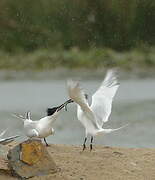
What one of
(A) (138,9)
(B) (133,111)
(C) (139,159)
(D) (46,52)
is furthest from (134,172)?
(D) (46,52)

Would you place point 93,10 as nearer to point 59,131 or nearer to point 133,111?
point 133,111

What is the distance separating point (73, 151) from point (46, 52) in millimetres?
20497

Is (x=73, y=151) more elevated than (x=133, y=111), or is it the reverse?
(x=73, y=151)

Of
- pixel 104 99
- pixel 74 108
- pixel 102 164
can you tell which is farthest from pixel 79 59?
pixel 102 164

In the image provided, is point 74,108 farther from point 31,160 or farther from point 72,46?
point 31,160

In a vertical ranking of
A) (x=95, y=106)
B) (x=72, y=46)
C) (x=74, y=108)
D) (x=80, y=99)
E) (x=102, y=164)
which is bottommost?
(x=74, y=108)

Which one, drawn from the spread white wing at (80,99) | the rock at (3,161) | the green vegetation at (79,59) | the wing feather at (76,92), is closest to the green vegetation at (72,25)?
the green vegetation at (79,59)

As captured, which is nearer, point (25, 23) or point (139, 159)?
point (139, 159)

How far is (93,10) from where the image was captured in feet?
92.8

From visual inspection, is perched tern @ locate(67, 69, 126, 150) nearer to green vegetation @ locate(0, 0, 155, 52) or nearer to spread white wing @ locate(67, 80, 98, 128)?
spread white wing @ locate(67, 80, 98, 128)

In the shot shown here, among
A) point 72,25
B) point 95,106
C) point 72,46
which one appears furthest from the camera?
point 72,46

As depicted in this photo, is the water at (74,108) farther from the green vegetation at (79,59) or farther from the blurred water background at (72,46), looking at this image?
the green vegetation at (79,59)

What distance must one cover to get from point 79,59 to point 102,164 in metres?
20.5

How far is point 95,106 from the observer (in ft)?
34.8
